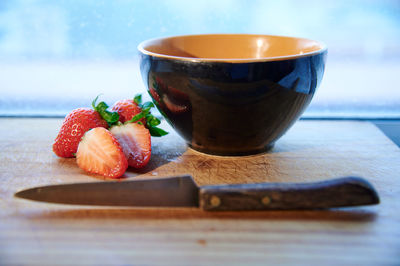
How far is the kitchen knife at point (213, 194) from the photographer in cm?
60

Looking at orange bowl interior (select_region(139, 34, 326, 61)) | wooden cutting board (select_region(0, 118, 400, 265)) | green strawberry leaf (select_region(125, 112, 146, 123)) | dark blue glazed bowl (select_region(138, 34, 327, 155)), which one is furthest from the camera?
orange bowl interior (select_region(139, 34, 326, 61))

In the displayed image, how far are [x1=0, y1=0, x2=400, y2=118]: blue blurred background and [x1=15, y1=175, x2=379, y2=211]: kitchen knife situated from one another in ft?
2.10

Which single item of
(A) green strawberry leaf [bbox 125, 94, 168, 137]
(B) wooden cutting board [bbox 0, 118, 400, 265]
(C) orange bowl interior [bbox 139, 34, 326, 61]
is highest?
(C) orange bowl interior [bbox 139, 34, 326, 61]

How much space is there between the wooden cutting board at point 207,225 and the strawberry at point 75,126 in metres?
0.04

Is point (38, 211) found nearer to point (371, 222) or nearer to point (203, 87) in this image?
point (203, 87)

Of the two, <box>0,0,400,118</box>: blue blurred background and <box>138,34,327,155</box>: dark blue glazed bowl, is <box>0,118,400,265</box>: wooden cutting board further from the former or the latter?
<box>0,0,400,118</box>: blue blurred background

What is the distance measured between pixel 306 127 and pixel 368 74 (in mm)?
361

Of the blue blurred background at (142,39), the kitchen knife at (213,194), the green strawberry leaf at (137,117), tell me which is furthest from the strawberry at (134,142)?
the blue blurred background at (142,39)

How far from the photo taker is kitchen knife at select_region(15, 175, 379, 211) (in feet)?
1.96

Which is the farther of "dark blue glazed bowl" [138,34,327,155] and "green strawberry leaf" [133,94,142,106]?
"green strawberry leaf" [133,94,142,106]

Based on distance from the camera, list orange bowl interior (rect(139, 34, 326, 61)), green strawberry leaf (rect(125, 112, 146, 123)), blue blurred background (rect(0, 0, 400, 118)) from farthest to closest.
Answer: blue blurred background (rect(0, 0, 400, 118))
orange bowl interior (rect(139, 34, 326, 61))
green strawberry leaf (rect(125, 112, 146, 123))

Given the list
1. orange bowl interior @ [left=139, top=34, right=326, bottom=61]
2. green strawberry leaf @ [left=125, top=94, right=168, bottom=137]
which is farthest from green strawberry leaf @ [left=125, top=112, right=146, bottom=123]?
orange bowl interior @ [left=139, top=34, right=326, bottom=61]

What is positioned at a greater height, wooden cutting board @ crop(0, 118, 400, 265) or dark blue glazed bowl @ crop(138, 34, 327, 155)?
dark blue glazed bowl @ crop(138, 34, 327, 155)

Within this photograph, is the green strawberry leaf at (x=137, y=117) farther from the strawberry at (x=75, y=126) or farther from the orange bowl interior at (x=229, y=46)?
the orange bowl interior at (x=229, y=46)
